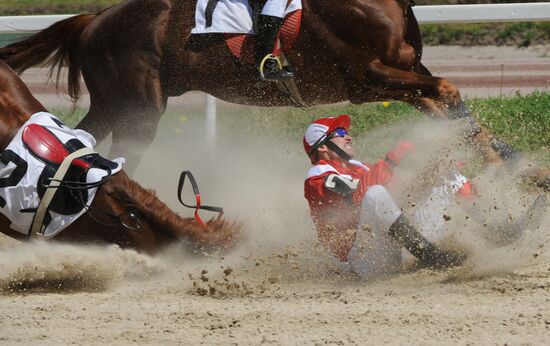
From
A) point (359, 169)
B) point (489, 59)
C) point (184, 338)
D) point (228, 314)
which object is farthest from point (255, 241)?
point (489, 59)

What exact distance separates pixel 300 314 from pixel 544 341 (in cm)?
121

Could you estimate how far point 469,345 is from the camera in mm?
4203

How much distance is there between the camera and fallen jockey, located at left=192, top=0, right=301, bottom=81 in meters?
6.66

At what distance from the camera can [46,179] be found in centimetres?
507

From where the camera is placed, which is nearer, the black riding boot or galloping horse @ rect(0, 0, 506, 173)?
the black riding boot

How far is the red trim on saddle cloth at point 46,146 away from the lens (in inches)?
201

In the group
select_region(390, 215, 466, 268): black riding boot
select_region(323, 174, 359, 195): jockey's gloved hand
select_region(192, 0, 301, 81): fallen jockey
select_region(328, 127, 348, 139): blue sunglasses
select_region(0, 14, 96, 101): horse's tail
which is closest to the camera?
select_region(390, 215, 466, 268): black riding boot

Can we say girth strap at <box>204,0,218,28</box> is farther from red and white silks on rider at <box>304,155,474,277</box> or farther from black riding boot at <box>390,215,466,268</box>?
black riding boot at <box>390,215,466,268</box>

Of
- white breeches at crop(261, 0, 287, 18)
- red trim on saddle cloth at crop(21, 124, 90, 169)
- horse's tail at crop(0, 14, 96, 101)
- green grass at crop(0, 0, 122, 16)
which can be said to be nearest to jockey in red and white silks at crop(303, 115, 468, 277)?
white breeches at crop(261, 0, 287, 18)

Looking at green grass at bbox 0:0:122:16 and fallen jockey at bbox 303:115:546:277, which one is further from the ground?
fallen jockey at bbox 303:115:546:277

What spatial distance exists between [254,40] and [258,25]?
115 mm

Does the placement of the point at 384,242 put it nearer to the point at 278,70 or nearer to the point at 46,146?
the point at 278,70

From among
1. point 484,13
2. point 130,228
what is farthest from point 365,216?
point 484,13

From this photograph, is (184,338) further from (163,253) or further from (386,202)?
(386,202)
